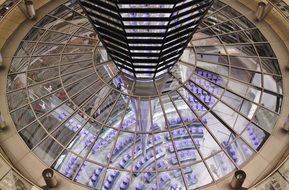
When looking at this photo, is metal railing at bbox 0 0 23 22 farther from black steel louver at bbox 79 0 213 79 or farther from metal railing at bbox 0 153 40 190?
metal railing at bbox 0 153 40 190

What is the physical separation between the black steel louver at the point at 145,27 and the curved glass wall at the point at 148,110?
2011 mm

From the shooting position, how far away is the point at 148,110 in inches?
764

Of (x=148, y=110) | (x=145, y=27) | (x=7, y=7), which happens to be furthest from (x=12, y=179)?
(x=7, y=7)

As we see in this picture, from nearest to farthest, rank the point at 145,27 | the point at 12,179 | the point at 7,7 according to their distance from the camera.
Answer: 1. the point at 145,27
2. the point at 12,179
3. the point at 7,7

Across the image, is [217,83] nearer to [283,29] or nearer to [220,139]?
[220,139]

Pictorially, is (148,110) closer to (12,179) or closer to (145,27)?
(145,27)

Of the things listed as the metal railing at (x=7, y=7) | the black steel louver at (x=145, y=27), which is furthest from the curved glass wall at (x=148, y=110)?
the black steel louver at (x=145, y=27)

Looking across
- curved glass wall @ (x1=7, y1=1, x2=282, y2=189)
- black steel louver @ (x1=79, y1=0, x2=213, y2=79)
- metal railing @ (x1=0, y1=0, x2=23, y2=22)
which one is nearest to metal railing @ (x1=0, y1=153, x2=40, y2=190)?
curved glass wall @ (x1=7, y1=1, x2=282, y2=189)

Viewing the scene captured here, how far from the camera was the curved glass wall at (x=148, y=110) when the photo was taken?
18.4 meters

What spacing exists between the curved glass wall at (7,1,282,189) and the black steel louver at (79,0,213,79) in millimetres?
2011

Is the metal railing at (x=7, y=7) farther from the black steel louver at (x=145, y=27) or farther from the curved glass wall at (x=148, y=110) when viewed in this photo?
the black steel louver at (x=145, y=27)

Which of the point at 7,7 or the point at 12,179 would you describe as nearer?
the point at 12,179

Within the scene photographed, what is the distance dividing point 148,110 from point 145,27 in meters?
4.83

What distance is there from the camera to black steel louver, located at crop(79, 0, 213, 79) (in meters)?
14.4
